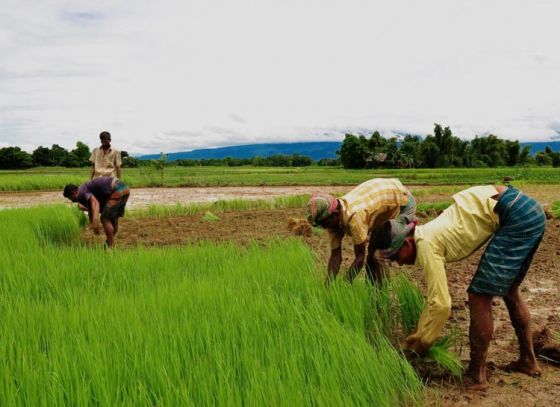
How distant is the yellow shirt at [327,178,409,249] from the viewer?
3.43m

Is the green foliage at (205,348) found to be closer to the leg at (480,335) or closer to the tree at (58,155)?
the leg at (480,335)

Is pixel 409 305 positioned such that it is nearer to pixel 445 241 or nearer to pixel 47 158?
pixel 445 241

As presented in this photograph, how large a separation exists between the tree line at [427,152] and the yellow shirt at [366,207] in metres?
45.5

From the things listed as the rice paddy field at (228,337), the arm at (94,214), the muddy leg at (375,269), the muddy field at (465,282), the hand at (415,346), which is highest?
the arm at (94,214)

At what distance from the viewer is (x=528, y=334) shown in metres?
2.87

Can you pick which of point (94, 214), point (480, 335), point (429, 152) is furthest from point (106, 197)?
point (429, 152)

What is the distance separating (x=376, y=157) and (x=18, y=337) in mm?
47385

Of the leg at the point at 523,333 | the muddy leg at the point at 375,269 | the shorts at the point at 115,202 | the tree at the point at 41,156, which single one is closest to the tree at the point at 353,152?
the tree at the point at 41,156

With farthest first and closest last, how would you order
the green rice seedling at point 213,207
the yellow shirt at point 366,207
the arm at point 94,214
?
1. the green rice seedling at point 213,207
2. the arm at point 94,214
3. the yellow shirt at point 366,207

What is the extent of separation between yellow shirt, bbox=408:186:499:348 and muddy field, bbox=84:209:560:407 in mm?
354

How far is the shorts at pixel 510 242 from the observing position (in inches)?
104

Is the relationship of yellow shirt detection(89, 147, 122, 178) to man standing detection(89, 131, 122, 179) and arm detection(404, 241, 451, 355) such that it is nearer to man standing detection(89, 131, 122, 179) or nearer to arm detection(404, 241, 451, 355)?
man standing detection(89, 131, 122, 179)

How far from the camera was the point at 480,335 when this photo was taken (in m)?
2.64

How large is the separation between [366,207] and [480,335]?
1.26 metres
